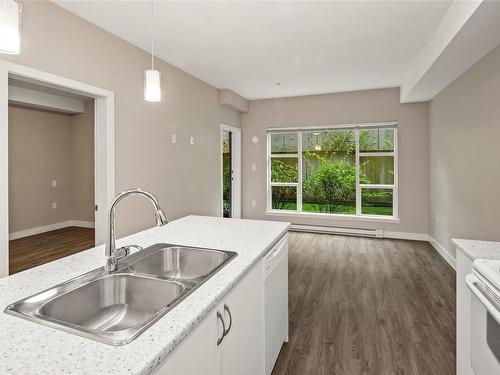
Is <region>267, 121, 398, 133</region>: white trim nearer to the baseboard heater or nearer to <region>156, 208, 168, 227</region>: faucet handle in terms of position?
the baseboard heater

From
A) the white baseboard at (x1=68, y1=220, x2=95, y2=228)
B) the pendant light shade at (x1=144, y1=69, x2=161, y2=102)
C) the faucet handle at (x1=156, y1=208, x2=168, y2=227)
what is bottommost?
the white baseboard at (x1=68, y1=220, x2=95, y2=228)

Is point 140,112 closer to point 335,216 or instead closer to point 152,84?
point 152,84

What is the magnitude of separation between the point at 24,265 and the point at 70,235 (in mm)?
1711

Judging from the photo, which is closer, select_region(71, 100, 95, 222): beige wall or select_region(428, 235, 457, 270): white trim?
select_region(428, 235, 457, 270): white trim

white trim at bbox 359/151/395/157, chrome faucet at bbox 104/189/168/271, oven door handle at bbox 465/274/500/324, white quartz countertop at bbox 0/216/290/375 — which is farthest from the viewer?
white trim at bbox 359/151/395/157

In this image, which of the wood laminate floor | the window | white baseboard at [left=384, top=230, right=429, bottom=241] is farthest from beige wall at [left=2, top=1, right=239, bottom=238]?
white baseboard at [left=384, top=230, right=429, bottom=241]

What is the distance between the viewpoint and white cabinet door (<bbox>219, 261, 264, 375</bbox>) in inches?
44.0

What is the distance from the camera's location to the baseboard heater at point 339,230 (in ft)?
17.0

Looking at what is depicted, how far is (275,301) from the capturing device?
1788 mm

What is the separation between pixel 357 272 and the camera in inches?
139

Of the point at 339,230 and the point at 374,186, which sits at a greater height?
the point at 374,186

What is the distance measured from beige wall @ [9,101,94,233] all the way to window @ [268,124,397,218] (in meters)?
3.87

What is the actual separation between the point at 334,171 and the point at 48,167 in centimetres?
566

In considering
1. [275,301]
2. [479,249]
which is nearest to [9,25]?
[275,301]
